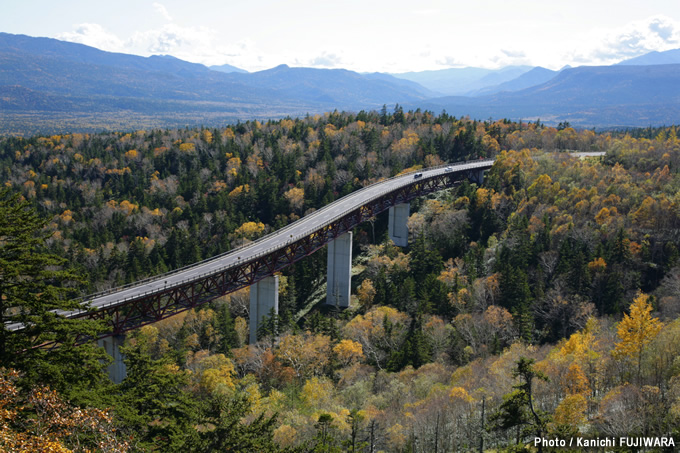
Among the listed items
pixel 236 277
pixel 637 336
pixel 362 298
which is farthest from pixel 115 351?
pixel 637 336

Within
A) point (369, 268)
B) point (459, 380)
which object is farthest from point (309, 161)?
point (459, 380)

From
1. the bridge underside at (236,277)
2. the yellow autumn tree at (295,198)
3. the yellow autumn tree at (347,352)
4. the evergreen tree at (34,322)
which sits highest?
the evergreen tree at (34,322)

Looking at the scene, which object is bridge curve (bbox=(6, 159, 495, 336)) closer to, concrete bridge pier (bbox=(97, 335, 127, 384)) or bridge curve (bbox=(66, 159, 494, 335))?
bridge curve (bbox=(66, 159, 494, 335))

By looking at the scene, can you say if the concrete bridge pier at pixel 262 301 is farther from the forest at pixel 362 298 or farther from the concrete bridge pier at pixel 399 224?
the concrete bridge pier at pixel 399 224

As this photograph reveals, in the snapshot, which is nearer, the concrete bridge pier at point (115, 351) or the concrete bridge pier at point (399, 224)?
the concrete bridge pier at point (115, 351)

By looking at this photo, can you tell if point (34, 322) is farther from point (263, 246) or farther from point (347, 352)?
point (263, 246)

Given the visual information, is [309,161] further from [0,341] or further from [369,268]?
[0,341]

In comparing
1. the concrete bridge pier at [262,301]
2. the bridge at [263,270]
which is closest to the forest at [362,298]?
the concrete bridge pier at [262,301]
